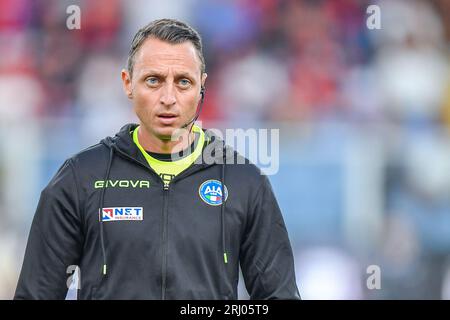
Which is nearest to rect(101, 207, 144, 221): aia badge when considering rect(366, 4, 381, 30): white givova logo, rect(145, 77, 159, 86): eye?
rect(145, 77, 159, 86): eye

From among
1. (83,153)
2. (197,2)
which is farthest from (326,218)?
(83,153)

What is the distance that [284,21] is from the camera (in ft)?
27.5

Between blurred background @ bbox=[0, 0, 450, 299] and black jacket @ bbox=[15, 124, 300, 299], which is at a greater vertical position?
blurred background @ bbox=[0, 0, 450, 299]

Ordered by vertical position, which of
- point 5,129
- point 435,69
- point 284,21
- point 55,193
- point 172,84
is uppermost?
point 284,21

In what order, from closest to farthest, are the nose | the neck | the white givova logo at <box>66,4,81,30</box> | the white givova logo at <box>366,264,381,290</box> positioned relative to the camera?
the nose
the neck
the white givova logo at <box>366,264,381,290</box>
the white givova logo at <box>66,4,81,30</box>

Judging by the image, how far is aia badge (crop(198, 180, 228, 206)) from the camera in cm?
307

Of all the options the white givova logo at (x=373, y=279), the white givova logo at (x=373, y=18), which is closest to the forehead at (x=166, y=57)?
the white givova logo at (x=373, y=279)

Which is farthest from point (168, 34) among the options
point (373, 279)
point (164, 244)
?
point (373, 279)

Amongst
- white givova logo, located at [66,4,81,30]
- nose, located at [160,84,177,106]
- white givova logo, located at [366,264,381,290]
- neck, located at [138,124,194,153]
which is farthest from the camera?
white givova logo, located at [66,4,81,30]

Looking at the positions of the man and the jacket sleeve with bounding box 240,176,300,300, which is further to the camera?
the jacket sleeve with bounding box 240,176,300,300

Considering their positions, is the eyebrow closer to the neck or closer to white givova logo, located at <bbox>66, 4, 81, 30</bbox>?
the neck
